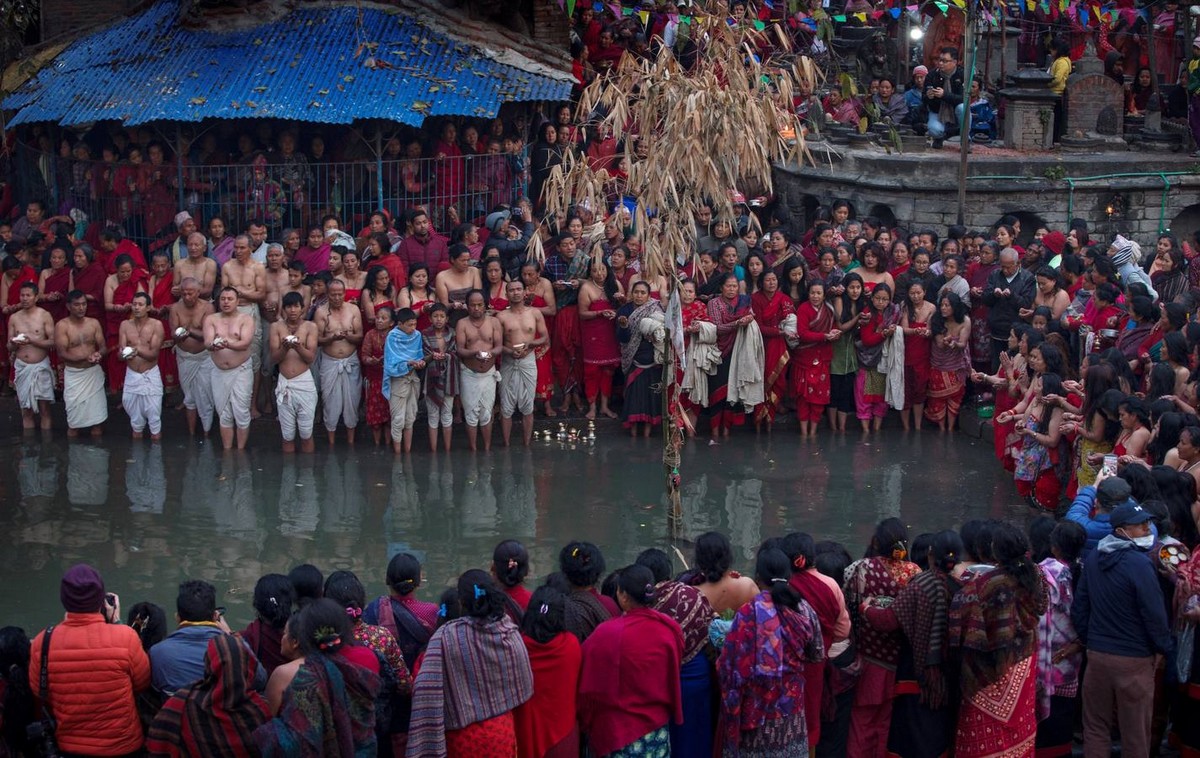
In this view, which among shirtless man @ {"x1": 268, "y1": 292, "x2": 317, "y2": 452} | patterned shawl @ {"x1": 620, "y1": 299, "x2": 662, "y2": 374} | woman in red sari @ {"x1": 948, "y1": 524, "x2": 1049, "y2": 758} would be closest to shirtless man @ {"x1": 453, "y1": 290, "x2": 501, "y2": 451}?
patterned shawl @ {"x1": 620, "y1": 299, "x2": 662, "y2": 374}

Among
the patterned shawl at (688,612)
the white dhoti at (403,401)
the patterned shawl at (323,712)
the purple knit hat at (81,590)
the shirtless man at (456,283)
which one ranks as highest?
the shirtless man at (456,283)

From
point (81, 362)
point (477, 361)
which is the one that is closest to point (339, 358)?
point (477, 361)

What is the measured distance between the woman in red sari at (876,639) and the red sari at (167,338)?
761 cm

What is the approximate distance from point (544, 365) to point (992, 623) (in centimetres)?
689

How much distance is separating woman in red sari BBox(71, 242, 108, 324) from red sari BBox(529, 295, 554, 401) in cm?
385

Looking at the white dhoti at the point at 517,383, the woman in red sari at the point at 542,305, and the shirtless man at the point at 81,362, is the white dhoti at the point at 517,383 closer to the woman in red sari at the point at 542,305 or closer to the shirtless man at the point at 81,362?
the woman in red sari at the point at 542,305

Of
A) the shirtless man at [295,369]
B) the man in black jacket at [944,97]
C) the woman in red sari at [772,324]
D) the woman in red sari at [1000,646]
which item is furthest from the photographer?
the man in black jacket at [944,97]

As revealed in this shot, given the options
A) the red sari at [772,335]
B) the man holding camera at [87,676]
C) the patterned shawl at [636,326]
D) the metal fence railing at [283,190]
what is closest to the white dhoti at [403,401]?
the patterned shawl at [636,326]

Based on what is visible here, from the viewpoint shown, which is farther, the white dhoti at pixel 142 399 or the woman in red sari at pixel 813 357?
the woman in red sari at pixel 813 357

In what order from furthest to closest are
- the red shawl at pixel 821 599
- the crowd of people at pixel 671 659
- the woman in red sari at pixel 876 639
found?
the woman in red sari at pixel 876 639
the red shawl at pixel 821 599
the crowd of people at pixel 671 659

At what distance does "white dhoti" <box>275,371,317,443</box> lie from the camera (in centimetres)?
1207

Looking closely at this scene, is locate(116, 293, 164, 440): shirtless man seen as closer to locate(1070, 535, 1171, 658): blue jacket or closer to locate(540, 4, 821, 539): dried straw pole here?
locate(540, 4, 821, 539): dried straw pole

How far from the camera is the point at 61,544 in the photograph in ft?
32.9

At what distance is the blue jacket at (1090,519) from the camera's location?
704 centimetres
